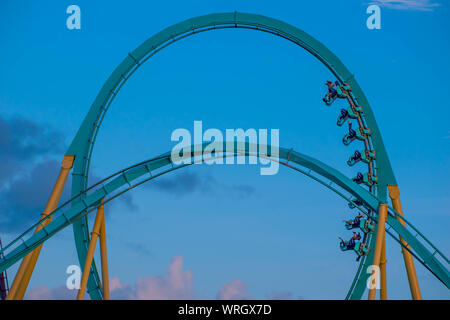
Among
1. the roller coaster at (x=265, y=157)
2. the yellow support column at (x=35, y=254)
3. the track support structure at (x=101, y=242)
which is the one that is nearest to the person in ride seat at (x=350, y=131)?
the roller coaster at (x=265, y=157)

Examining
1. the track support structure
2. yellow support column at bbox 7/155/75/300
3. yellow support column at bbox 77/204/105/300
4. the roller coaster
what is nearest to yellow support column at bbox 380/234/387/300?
the roller coaster

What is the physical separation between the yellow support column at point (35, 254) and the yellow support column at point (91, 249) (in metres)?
1.88

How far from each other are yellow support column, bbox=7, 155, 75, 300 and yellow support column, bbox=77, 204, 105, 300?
188 centimetres

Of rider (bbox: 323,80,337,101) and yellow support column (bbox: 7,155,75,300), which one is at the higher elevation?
rider (bbox: 323,80,337,101)

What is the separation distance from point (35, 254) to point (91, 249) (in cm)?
251

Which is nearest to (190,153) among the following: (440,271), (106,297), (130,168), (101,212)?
(130,168)

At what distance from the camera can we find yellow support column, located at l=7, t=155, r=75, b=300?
68.3 ft

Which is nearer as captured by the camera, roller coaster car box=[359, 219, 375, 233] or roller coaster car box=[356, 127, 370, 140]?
roller coaster car box=[359, 219, 375, 233]

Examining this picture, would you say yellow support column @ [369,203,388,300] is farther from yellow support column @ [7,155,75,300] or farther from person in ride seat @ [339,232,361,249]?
yellow support column @ [7,155,75,300]

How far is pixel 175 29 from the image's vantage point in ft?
75.2

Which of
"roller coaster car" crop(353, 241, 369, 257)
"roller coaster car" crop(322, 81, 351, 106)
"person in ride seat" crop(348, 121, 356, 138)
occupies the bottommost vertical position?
"roller coaster car" crop(353, 241, 369, 257)
